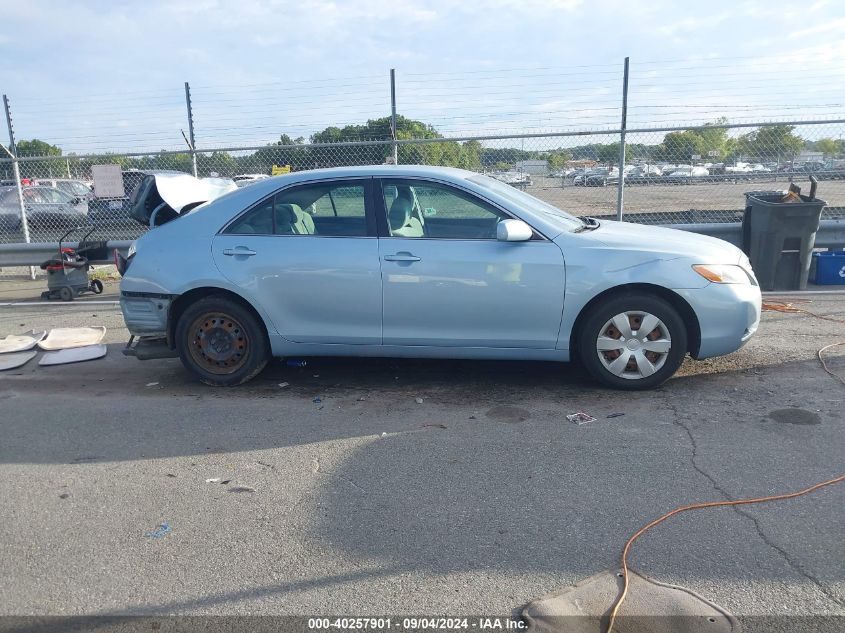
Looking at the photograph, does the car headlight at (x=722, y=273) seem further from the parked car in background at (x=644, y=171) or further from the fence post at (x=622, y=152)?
the parked car in background at (x=644, y=171)

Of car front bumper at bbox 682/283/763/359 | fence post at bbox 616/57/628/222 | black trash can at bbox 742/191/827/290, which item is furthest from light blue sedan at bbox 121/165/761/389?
fence post at bbox 616/57/628/222

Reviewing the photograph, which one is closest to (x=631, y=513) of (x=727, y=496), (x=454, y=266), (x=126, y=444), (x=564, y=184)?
(x=727, y=496)

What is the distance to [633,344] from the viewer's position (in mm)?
5340

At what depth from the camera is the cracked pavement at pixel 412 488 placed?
125 inches

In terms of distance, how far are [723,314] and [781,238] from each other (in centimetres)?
428

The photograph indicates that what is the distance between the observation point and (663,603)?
2.98m

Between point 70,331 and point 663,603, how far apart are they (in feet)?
22.3

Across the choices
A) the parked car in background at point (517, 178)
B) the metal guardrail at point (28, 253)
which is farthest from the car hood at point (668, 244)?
the metal guardrail at point (28, 253)

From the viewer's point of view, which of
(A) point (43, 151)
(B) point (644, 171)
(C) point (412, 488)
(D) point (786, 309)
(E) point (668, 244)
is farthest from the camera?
(A) point (43, 151)

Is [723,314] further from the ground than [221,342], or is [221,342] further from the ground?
[723,314]

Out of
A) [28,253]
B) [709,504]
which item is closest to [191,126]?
[28,253]

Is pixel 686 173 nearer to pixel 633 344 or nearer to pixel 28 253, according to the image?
pixel 633 344

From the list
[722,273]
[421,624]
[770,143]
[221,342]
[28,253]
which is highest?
[770,143]

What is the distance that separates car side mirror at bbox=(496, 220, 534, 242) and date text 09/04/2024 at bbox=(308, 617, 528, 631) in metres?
2.89
